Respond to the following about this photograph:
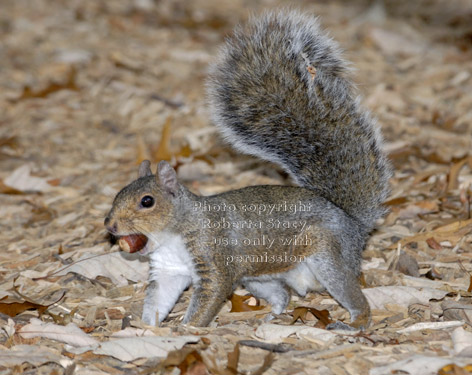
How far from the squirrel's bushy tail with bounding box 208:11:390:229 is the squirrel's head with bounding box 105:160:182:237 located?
1.92 ft

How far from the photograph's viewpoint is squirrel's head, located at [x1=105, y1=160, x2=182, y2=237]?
3.90 meters

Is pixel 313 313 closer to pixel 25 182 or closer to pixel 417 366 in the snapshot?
pixel 417 366

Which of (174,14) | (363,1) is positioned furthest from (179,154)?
(363,1)

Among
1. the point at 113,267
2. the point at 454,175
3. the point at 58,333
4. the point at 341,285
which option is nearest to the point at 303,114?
the point at 341,285

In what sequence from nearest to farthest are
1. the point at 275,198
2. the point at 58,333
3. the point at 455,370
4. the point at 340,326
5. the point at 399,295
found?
the point at 455,370 < the point at 58,333 < the point at 340,326 < the point at 399,295 < the point at 275,198

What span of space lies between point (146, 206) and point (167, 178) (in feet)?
0.70

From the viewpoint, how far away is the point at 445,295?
404cm

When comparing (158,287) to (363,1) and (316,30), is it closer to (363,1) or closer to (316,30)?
(316,30)

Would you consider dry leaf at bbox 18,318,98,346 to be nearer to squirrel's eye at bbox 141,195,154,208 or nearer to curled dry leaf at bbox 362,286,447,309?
squirrel's eye at bbox 141,195,154,208

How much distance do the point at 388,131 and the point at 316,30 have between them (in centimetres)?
262

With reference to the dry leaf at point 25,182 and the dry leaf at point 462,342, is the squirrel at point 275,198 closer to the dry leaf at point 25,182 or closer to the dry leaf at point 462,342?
the dry leaf at point 462,342

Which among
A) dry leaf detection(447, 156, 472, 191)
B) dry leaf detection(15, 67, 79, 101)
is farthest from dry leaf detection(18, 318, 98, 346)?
dry leaf detection(15, 67, 79, 101)

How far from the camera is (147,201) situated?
3.93 meters

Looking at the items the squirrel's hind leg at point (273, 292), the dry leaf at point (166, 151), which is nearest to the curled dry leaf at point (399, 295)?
the squirrel's hind leg at point (273, 292)
